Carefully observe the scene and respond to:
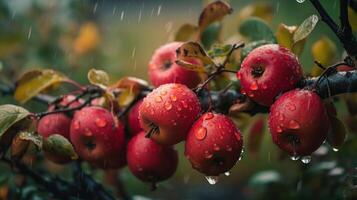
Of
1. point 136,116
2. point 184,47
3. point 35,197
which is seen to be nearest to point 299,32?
point 184,47

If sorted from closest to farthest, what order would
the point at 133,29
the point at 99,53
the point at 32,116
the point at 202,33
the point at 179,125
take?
1. the point at 179,125
2. the point at 32,116
3. the point at 202,33
4. the point at 99,53
5. the point at 133,29

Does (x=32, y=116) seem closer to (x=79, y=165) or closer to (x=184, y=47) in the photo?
(x=79, y=165)

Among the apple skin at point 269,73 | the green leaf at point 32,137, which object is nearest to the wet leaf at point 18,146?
the green leaf at point 32,137

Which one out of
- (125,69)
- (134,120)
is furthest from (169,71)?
(125,69)

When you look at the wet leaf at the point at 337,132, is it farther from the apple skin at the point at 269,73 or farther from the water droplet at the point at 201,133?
the water droplet at the point at 201,133

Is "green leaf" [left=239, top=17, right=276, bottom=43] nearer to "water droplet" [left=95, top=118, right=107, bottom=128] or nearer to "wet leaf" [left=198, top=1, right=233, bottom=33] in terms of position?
"wet leaf" [left=198, top=1, right=233, bottom=33]

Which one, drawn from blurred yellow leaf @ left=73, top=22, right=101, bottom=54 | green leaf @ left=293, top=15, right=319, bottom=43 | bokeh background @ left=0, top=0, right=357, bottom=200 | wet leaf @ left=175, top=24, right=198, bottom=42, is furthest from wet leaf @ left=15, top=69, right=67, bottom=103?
blurred yellow leaf @ left=73, top=22, right=101, bottom=54

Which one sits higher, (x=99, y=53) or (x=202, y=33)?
(x=202, y=33)
